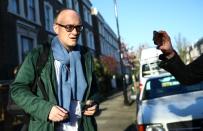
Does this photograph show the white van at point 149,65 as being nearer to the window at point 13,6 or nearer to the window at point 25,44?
the window at point 25,44

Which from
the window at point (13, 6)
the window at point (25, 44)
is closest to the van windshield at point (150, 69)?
the window at point (25, 44)

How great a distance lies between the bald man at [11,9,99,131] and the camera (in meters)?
3.16

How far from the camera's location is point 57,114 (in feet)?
10.0

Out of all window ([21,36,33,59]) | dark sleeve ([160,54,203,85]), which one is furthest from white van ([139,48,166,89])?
dark sleeve ([160,54,203,85])

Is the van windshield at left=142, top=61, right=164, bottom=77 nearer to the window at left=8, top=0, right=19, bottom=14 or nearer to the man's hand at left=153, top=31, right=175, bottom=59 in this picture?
the window at left=8, top=0, right=19, bottom=14

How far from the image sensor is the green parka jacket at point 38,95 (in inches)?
124

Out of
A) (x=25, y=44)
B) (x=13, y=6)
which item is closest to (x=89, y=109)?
(x=13, y=6)

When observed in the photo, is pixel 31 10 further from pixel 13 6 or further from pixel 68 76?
pixel 68 76

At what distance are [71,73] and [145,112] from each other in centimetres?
363

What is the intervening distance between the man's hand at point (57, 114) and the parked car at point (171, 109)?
3.43m

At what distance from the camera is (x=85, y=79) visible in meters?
3.48

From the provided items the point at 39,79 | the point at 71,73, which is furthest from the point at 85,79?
the point at 39,79

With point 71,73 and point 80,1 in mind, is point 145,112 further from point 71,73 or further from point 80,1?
point 80,1

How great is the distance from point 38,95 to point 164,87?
5.83m
